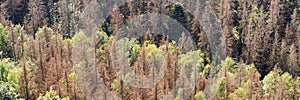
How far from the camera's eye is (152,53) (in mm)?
103750

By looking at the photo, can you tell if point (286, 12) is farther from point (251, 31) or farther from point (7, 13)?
point (7, 13)

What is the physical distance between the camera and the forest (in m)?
82.2

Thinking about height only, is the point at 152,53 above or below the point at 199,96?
above

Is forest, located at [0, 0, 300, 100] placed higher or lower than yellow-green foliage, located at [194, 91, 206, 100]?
higher

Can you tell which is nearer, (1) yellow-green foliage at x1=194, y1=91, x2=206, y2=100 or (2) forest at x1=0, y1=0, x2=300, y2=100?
(1) yellow-green foliage at x1=194, y1=91, x2=206, y2=100

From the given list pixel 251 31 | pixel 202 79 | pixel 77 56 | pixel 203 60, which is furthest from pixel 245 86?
pixel 251 31

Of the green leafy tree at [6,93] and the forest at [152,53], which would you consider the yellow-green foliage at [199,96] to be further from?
the green leafy tree at [6,93]

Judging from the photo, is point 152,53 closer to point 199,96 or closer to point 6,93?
point 199,96

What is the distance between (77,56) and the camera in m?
97.1

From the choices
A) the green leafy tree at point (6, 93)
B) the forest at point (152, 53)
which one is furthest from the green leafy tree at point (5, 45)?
the green leafy tree at point (6, 93)

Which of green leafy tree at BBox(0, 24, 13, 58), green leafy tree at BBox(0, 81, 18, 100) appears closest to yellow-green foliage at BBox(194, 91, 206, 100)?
green leafy tree at BBox(0, 81, 18, 100)

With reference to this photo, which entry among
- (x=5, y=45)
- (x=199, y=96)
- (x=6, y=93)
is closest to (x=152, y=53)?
(x=199, y=96)

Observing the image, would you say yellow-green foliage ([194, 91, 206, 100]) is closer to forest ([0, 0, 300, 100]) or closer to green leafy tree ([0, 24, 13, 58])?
forest ([0, 0, 300, 100])

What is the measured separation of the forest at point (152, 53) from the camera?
82188mm
